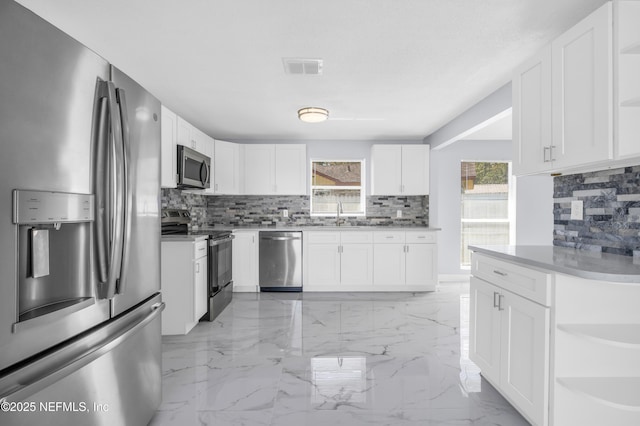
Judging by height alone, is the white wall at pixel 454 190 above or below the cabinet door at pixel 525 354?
above

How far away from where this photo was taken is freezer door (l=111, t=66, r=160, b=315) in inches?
58.4

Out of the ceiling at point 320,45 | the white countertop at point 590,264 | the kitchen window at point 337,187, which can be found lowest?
the white countertop at point 590,264

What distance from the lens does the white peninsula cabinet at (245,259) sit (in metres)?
4.80

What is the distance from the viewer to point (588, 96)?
1742mm

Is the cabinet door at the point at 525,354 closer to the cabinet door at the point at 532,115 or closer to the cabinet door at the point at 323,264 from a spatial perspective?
the cabinet door at the point at 532,115

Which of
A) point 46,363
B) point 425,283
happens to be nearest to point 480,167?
point 425,283

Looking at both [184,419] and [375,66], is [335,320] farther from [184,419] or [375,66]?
[375,66]

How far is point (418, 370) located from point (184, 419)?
62.4 inches

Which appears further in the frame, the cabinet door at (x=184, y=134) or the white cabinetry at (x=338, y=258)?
the white cabinetry at (x=338, y=258)

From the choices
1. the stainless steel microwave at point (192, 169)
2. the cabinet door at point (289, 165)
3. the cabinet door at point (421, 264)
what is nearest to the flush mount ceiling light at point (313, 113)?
the stainless steel microwave at point (192, 169)

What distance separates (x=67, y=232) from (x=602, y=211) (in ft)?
9.16

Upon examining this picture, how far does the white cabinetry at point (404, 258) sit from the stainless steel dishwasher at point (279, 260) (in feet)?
3.68

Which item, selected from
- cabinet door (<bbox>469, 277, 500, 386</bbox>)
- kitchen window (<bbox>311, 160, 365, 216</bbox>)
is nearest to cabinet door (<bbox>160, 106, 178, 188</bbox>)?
kitchen window (<bbox>311, 160, 365, 216</bbox>)

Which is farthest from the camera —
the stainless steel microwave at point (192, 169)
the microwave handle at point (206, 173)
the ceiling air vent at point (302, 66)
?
the microwave handle at point (206, 173)
